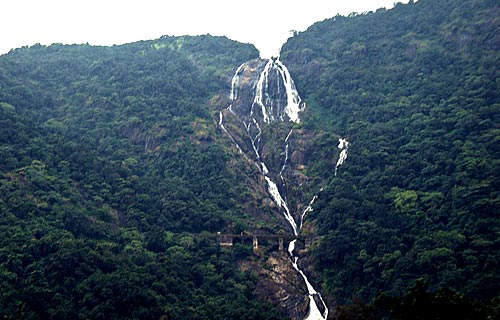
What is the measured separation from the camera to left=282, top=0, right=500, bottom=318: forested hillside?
1969 inches

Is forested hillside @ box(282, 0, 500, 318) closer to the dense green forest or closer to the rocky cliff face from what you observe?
the dense green forest

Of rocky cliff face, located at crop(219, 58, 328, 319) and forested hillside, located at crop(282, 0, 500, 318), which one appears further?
rocky cliff face, located at crop(219, 58, 328, 319)

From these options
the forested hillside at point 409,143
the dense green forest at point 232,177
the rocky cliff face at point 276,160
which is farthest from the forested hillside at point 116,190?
the forested hillside at point 409,143

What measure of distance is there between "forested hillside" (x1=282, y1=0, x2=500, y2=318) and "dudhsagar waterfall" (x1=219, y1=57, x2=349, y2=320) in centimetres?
192

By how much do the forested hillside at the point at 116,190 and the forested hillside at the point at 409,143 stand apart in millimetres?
9634

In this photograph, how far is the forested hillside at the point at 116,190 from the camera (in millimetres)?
45688

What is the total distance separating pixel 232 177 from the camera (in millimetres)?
68312

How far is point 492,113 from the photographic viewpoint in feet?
210

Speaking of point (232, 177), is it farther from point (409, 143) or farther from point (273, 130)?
point (409, 143)

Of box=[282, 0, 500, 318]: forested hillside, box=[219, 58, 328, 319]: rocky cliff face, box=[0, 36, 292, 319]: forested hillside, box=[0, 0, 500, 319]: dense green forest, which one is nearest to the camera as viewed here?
box=[0, 36, 292, 319]: forested hillside

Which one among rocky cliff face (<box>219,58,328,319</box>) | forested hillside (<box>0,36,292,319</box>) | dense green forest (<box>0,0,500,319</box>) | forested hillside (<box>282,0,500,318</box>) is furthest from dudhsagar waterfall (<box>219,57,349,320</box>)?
forested hillside (<box>0,36,292,319</box>)

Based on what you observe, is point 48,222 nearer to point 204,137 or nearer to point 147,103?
point 204,137

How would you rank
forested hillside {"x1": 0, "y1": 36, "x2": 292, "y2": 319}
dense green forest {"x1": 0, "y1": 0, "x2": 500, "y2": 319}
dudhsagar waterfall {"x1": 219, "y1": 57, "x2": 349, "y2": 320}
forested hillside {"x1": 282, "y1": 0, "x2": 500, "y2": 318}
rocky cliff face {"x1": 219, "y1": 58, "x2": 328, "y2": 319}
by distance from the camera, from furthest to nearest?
1. dudhsagar waterfall {"x1": 219, "y1": 57, "x2": 349, "y2": 320}
2. rocky cliff face {"x1": 219, "y1": 58, "x2": 328, "y2": 319}
3. forested hillside {"x1": 282, "y1": 0, "x2": 500, "y2": 318}
4. dense green forest {"x1": 0, "y1": 0, "x2": 500, "y2": 319}
5. forested hillside {"x1": 0, "y1": 36, "x2": 292, "y2": 319}

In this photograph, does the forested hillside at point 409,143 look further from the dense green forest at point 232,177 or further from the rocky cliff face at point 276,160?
the rocky cliff face at point 276,160
